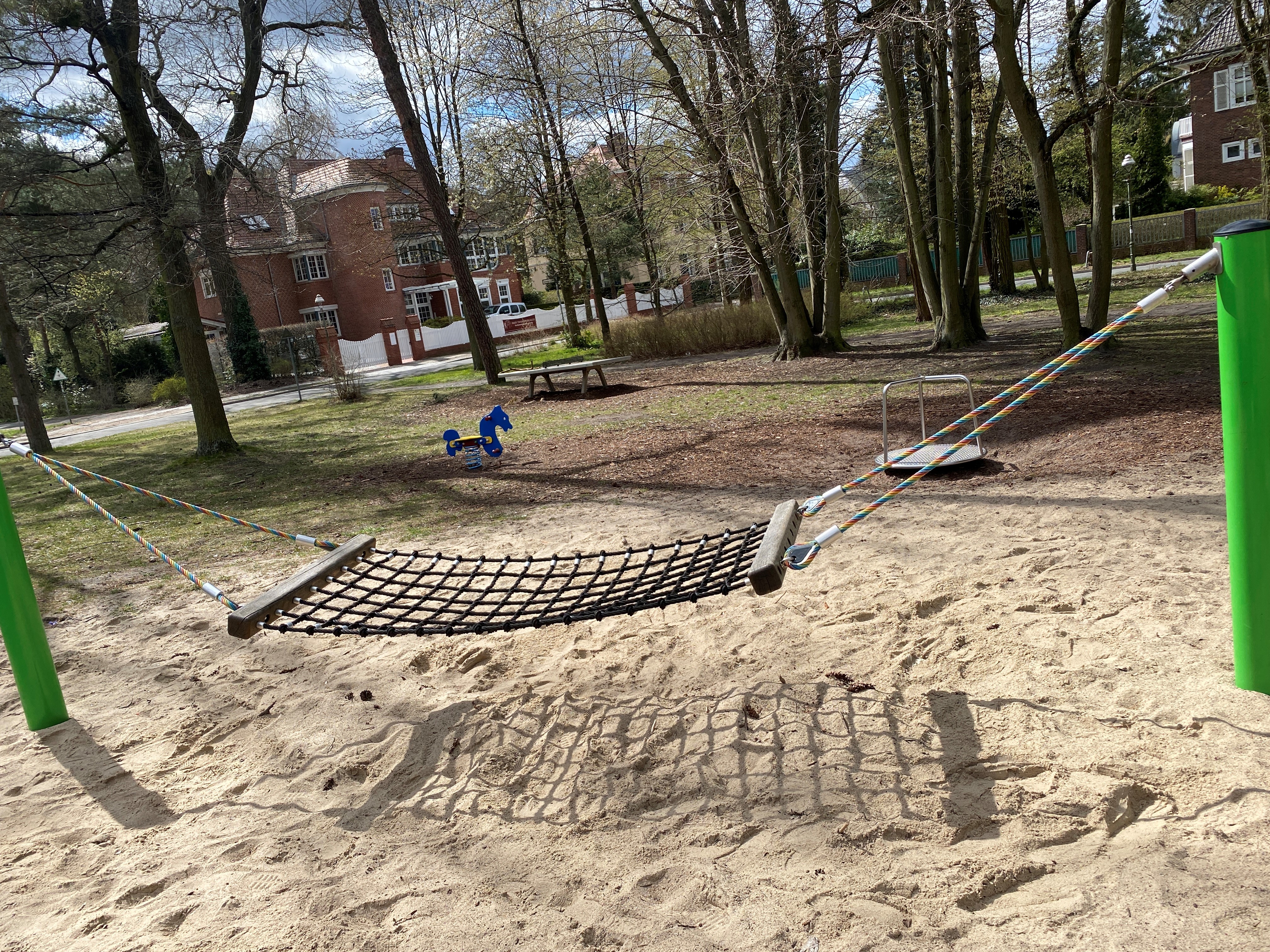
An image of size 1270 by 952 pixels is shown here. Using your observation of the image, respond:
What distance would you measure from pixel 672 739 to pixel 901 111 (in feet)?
41.4

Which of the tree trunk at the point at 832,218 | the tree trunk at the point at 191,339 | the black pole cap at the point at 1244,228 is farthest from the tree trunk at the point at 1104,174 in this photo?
the tree trunk at the point at 191,339

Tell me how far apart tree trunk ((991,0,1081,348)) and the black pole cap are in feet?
27.4

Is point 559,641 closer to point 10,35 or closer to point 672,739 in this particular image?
point 672,739

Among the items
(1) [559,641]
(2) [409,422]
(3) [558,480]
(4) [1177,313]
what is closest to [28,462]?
(2) [409,422]

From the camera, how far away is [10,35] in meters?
10.9

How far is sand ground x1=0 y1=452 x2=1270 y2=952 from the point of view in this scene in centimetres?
248

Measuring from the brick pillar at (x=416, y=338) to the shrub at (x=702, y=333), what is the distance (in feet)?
48.1

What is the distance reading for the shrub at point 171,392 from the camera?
30359 mm

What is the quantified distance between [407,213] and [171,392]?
11016mm

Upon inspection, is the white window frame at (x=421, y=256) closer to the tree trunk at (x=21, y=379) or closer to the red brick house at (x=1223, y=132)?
the tree trunk at (x=21, y=379)

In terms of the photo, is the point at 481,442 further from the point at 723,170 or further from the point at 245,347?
the point at 245,347

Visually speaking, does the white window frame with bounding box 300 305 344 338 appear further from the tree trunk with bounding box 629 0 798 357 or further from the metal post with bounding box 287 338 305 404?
the tree trunk with bounding box 629 0 798 357

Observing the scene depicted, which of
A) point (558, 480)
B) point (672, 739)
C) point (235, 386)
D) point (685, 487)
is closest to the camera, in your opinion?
point (672, 739)

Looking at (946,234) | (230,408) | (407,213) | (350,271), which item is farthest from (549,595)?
(350,271)
